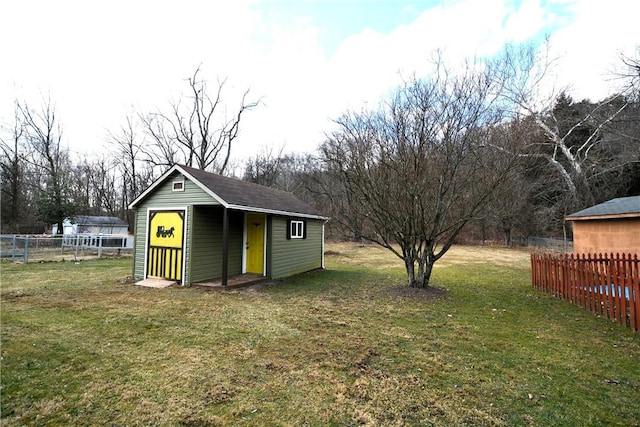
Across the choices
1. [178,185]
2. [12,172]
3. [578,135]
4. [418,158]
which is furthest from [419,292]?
[12,172]

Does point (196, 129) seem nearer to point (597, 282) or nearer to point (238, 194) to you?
point (238, 194)

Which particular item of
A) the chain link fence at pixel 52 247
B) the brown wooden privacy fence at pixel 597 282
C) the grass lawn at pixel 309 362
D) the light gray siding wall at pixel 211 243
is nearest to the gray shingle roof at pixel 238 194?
the light gray siding wall at pixel 211 243

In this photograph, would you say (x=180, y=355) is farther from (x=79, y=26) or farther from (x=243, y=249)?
(x=79, y=26)

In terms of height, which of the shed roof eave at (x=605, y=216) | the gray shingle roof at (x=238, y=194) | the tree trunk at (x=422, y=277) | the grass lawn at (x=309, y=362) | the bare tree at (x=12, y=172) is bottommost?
the grass lawn at (x=309, y=362)

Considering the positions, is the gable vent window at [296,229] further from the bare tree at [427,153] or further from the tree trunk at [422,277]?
the tree trunk at [422,277]

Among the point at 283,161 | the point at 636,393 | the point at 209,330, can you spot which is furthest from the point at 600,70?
the point at 283,161

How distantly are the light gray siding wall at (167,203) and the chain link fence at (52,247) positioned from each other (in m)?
6.04

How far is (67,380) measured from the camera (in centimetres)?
325

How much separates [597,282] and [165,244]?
34.3 feet

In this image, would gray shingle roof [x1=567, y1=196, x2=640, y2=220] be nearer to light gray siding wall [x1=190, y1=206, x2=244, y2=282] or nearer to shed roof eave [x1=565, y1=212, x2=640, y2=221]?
shed roof eave [x1=565, y1=212, x2=640, y2=221]

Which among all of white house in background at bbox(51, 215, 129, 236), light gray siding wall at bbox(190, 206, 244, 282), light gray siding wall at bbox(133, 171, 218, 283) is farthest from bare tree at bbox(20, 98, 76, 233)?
light gray siding wall at bbox(190, 206, 244, 282)

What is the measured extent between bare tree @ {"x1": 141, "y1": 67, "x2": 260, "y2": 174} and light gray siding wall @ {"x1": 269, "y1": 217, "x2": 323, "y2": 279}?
18.0 m

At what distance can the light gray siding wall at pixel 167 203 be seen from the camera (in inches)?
342

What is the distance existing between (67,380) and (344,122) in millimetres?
6896
